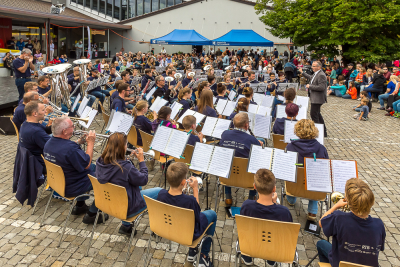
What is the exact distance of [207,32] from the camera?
98.4 feet

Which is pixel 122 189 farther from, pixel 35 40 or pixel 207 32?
pixel 207 32

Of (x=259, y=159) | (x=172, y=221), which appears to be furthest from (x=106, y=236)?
(x=259, y=159)

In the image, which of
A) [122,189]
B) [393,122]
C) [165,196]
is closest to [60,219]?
[122,189]

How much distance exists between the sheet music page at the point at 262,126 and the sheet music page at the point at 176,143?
5.75 feet

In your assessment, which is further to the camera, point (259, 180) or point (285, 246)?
point (259, 180)

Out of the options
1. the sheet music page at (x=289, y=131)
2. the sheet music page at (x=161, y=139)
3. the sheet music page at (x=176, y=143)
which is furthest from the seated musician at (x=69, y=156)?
the sheet music page at (x=289, y=131)

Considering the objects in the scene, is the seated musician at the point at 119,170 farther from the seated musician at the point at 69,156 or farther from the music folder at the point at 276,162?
A: the music folder at the point at 276,162

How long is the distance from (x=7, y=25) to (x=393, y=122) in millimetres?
23581

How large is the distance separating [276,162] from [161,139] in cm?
180

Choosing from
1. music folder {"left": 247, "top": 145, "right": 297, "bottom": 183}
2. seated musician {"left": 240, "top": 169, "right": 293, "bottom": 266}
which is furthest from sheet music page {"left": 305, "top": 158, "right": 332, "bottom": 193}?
seated musician {"left": 240, "top": 169, "right": 293, "bottom": 266}

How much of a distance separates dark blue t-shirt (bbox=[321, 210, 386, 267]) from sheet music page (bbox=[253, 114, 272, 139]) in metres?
3.12

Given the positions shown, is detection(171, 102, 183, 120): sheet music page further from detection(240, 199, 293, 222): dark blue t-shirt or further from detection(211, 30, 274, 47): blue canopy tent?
detection(211, 30, 274, 47): blue canopy tent

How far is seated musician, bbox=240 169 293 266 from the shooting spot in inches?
118

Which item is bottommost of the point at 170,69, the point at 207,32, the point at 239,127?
the point at 239,127
